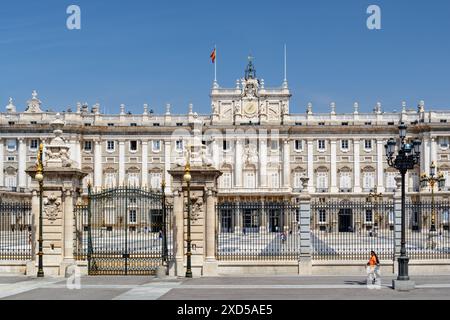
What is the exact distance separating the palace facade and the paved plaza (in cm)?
6603

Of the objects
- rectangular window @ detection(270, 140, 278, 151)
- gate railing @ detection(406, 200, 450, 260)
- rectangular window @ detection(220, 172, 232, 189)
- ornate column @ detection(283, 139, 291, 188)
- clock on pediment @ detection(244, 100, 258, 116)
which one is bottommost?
gate railing @ detection(406, 200, 450, 260)

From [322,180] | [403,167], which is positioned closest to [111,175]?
[322,180]

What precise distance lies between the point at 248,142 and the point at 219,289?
71.1 metres

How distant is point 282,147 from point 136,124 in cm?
1822

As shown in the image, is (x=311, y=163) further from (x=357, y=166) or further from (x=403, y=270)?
(x=403, y=270)

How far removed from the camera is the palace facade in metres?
92.2

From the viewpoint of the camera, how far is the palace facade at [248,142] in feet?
303

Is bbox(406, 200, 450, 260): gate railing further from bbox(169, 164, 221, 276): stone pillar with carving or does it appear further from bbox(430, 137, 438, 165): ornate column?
bbox(430, 137, 438, 165): ornate column

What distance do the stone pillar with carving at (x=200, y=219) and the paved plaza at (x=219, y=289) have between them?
3.63 feet

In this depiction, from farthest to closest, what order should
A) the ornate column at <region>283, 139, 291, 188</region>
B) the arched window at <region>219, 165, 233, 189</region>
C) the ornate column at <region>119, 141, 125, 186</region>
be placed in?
1. the ornate column at <region>119, 141, 125, 186</region>
2. the ornate column at <region>283, 139, 291, 188</region>
3. the arched window at <region>219, 165, 233, 189</region>

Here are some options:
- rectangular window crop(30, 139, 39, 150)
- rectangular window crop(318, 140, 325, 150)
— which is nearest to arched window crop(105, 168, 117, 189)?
rectangular window crop(30, 139, 39, 150)

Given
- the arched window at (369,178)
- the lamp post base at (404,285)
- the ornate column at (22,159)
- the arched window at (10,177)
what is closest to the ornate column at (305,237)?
the lamp post base at (404,285)

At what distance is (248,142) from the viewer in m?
93.5
